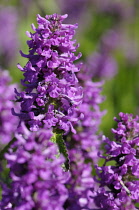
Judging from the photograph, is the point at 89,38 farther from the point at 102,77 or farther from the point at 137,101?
the point at 137,101

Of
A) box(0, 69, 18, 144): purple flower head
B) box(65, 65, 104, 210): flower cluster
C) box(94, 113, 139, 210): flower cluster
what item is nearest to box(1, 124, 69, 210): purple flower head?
box(94, 113, 139, 210): flower cluster

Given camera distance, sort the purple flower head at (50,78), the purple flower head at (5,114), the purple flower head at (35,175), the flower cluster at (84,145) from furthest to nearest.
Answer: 1. the purple flower head at (5,114)
2. the flower cluster at (84,145)
3. the purple flower head at (50,78)
4. the purple flower head at (35,175)

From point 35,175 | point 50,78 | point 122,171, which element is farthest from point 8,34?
point 35,175

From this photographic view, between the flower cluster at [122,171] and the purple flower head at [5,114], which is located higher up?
the purple flower head at [5,114]

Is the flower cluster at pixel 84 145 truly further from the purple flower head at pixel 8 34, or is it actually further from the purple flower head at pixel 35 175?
the purple flower head at pixel 8 34

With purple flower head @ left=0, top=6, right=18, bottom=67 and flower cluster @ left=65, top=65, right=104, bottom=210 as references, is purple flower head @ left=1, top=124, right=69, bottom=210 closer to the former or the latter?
flower cluster @ left=65, top=65, right=104, bottom=210

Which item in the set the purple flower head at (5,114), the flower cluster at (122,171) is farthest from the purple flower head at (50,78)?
the purple flower head at (5,114)

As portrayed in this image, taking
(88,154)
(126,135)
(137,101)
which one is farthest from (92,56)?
(126,135)

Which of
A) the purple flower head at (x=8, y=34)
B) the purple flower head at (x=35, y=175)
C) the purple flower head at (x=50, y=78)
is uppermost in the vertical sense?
the purple flower head at (x=8, y=34)
